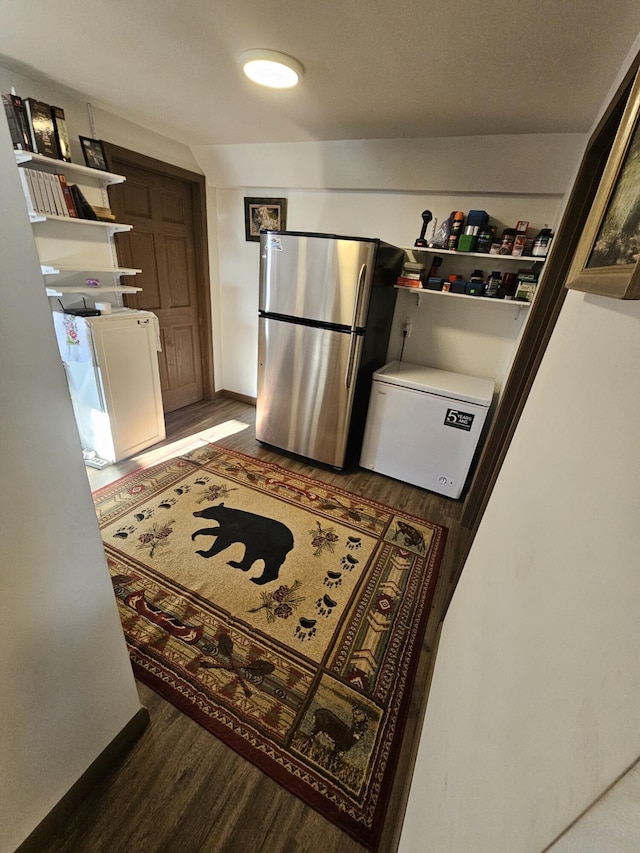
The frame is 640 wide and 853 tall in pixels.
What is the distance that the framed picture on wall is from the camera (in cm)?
46

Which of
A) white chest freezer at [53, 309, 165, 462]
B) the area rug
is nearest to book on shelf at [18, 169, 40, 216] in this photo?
white chest freezer at [53, 309, 165, 462]

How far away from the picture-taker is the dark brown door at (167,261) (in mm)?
2678

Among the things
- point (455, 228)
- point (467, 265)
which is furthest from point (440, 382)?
point (455, 228)

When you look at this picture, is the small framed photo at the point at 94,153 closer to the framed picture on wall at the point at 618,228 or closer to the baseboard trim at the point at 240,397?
the baseboard trim at the point at 240,397

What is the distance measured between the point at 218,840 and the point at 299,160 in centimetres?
365

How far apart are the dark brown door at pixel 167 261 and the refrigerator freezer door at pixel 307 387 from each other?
45.2 inches

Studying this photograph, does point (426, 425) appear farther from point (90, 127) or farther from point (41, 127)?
point (90, 127)

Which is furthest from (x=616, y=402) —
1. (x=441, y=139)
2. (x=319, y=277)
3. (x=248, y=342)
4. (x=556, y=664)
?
(x=248, y=342)

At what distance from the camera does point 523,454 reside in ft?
2.97

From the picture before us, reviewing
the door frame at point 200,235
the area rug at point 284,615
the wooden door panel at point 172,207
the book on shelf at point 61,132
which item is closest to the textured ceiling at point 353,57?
the book on shelf at point 61,132

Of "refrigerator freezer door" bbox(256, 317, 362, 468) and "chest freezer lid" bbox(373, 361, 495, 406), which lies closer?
"chest freezer lid" bbox(373, 361, 495, 406)

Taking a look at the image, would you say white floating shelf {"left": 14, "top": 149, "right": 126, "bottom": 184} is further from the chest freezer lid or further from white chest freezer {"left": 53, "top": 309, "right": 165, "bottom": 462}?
the chest freezer lid

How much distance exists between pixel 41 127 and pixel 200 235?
1.44m

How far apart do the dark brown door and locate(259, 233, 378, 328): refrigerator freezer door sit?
3.84 ft
